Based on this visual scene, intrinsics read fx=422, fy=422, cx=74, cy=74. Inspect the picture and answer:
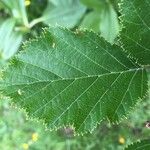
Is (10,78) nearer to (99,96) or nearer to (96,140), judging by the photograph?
(99,96)

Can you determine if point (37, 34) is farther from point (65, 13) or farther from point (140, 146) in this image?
point (140, 146)

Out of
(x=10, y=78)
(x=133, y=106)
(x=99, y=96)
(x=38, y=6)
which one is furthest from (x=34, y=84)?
(x=38, y=6)

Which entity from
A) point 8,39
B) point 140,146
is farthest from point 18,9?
point 140,146

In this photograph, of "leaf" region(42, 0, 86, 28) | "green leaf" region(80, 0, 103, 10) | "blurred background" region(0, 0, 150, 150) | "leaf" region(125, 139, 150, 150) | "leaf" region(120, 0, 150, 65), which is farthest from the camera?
"leaf" region(42, 0, 86, 28)

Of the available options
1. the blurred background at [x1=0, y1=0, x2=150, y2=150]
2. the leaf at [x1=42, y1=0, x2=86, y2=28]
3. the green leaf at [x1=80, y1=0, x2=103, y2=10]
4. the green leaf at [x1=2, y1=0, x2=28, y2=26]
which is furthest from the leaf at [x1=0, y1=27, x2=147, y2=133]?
the green leaf at [x1=2, y1=0, x2=28, y2=26]

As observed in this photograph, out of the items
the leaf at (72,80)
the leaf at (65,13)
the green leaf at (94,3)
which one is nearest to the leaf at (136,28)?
the leaf at (72,80)

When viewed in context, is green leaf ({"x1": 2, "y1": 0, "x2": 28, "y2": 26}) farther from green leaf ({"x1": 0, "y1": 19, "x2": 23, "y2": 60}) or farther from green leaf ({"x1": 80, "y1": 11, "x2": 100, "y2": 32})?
green leaf ({"x1": 80, "y1": 11, "x2": 100, "y2": 32})

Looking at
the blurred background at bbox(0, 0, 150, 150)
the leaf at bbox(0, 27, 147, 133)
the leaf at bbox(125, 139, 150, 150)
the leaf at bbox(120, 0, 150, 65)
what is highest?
the leaf at bbox(120, 0, 150, 65)
